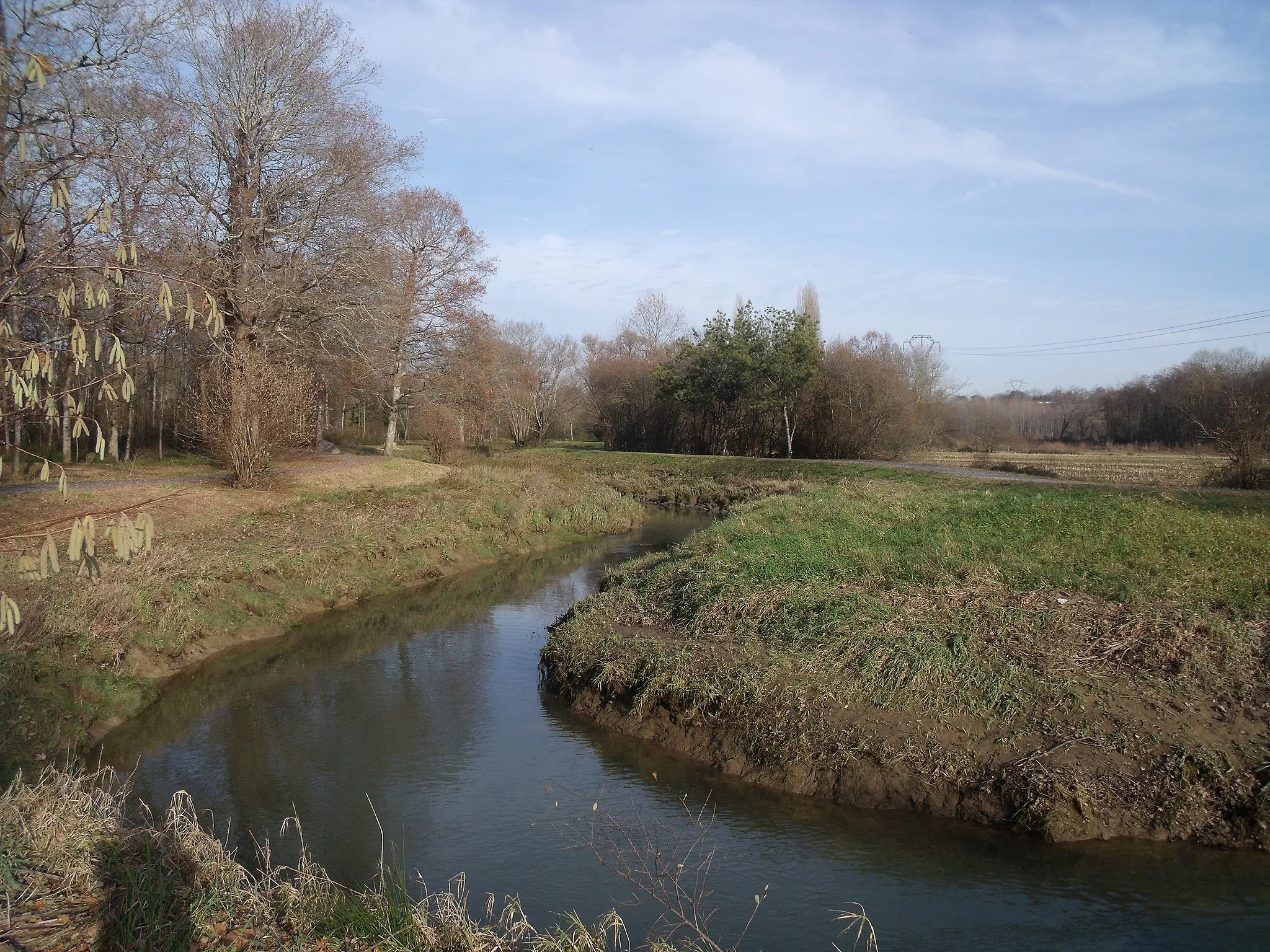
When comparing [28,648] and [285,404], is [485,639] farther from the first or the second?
[285,404]

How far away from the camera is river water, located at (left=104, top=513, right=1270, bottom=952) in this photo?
18.7ft

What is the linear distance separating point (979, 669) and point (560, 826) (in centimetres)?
409

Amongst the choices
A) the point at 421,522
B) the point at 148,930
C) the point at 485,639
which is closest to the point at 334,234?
the point at 421,522

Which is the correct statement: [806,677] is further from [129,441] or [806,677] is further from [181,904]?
[129,441]

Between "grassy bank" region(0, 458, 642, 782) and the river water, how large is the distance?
67cm

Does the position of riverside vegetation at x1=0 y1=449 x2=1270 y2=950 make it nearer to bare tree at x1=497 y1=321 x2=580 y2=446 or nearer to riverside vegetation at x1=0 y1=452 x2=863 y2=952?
riverside vegetation at x1=0 y1=452 x2=863 y2=952

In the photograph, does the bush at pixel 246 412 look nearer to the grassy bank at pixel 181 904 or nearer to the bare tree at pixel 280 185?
the bare tree at pixel 280 185

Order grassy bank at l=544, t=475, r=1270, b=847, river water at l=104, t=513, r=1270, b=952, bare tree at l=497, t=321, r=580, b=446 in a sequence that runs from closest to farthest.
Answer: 1. river water at l=104, t=513, r=1270, b=952
2. grassy bank at l=544, t=475, r=1270, b=847
3. bare tree at l=497, t=321, r=580, b=446

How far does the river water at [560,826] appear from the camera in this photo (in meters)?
5.71

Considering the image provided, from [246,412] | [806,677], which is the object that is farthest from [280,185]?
[806,677]

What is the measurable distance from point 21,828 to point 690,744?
17.4 ft

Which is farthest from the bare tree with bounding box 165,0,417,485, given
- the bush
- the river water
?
the river water

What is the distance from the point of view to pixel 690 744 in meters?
8.42

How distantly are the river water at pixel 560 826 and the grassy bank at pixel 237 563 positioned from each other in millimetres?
667
